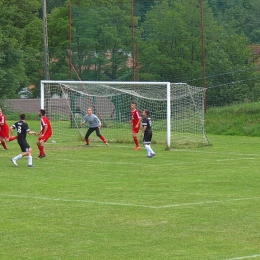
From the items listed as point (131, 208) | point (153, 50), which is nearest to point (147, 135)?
point (131, 208)

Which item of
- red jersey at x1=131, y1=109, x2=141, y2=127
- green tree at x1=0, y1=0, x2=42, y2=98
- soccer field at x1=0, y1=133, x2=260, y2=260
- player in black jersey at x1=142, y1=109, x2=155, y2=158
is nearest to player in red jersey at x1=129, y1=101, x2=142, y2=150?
red jersey at x1=131, y1=109, x2=141, y2=127

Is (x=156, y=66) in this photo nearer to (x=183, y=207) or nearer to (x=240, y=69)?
(x=240, y=69)

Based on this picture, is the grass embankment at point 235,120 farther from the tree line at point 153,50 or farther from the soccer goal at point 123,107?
the soccer goal at point 123,107

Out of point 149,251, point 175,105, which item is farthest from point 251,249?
point 175,105

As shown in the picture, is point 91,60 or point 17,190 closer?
point 17,190

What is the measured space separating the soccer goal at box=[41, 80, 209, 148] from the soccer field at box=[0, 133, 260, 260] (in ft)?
21.3

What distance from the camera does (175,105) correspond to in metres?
33.5

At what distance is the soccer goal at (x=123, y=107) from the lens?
107 feet

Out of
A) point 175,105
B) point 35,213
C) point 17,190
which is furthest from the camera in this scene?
point 175,105

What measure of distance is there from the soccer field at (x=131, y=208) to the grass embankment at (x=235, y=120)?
45.8ft

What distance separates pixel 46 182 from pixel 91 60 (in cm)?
2837

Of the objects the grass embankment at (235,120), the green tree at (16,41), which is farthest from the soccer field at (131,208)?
the green tree at (16,41)

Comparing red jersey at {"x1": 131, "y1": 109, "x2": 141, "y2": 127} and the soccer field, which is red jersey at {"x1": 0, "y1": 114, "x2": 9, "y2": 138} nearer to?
the soccer field

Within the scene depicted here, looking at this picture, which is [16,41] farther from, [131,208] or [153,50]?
[131,208]
